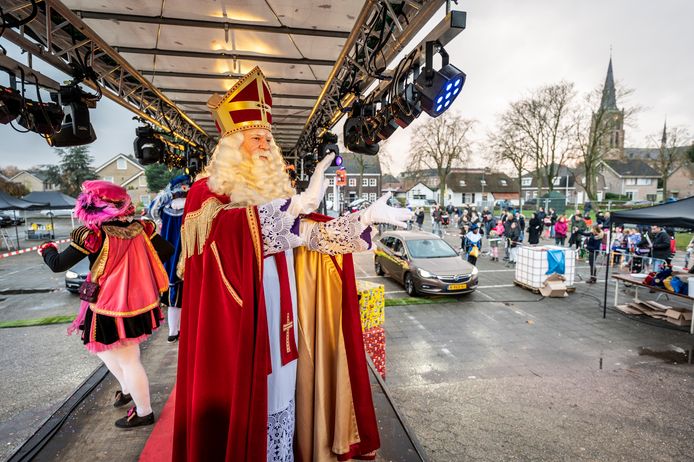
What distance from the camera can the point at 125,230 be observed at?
113 inches

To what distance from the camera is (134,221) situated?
117 inches

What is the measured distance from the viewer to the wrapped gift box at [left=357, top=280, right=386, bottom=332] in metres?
3.98

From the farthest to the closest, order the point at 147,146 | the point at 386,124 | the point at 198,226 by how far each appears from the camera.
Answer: the point at 147,146, the point at 386,124, the point at 198,226

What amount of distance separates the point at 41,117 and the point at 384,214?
18.6ft

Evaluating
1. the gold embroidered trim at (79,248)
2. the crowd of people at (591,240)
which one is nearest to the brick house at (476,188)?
the crowd of people at (591,240)

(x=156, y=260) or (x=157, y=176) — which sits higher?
(x=157, y=176)

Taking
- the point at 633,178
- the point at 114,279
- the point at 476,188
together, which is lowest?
the point at 114,279

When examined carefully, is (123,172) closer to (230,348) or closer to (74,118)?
(74,118)

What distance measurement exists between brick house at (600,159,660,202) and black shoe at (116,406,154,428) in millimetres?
69547

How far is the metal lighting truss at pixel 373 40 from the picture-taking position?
3469 millimetres

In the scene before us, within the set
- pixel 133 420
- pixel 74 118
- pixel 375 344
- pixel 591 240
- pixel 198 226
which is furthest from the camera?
pixel 591 240

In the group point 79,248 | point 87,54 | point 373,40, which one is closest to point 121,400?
point 79,248

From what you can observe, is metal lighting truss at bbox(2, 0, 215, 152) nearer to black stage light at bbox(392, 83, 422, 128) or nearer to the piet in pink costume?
the piet in pink costume

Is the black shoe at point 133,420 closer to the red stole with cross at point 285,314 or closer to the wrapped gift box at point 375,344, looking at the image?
the red stole with cross at point 285,314
